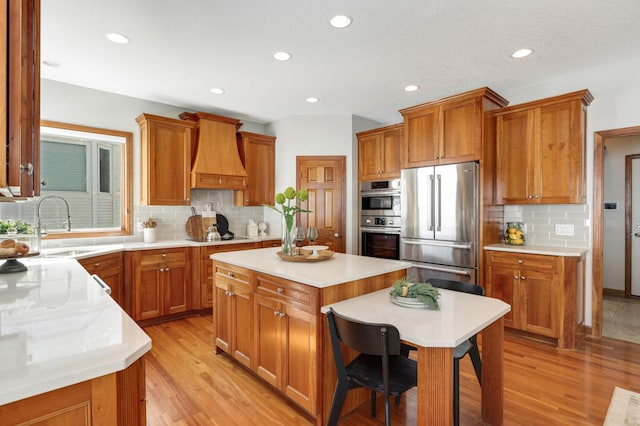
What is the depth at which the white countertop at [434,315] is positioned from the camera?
139cm

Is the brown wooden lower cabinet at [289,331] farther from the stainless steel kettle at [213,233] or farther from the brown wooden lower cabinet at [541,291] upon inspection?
the stainless steel kettle at [213,233]

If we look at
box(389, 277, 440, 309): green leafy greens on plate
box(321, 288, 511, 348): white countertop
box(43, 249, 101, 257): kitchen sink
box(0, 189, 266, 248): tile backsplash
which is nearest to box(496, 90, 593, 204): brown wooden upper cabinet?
box(321, 288, 511, 348): white countertop

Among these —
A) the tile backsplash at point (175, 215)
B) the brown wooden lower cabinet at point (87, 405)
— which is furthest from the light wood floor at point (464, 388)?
the tile backsplash at point (175, 215)

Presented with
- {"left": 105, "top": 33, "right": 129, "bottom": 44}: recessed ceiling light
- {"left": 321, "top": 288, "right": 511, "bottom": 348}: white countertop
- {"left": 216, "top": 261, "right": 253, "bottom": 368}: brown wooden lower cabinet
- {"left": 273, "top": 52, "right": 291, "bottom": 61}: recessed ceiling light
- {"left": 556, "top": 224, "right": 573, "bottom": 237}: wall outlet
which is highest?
{"left": 273, "top": 52, "right": 291, "bottom": 61}: recessed ceiling light

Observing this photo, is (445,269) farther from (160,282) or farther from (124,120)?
(124,120)

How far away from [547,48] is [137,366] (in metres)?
3.71

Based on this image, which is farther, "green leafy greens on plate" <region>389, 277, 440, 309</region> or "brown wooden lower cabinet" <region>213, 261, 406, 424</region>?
"brown wooden lower cabinet" <region>213, 261, 406, 424</region>

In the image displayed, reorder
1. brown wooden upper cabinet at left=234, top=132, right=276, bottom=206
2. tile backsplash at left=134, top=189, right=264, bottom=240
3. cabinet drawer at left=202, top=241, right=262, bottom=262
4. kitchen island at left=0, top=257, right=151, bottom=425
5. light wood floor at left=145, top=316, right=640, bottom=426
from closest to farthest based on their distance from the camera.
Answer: kitchen island at left=0, top=257, right=151, bottom=425 < light wood floor at left=145, top=316, right=640, bottom=426 < cabinet drawer at left=202, top=241, right=262, bottom=262 < tile backsplash at left=134, top=189, right=264, bottom=240 < brown wooden upper cabinet at left=234, top=132, right=276, bottom=206

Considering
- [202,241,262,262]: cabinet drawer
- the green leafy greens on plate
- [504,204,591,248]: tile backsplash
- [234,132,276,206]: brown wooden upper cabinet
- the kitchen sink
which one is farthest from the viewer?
[234,132,276,206]: brown wooden upper cabinet

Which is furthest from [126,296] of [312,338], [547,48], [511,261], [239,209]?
[547,48]

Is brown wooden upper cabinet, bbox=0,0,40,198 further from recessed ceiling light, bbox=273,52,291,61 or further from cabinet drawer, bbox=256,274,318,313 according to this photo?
recessed ceiling light, bbox=273,52,291,61

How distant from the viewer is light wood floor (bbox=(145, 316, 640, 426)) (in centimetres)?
209

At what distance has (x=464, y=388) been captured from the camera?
2426mm

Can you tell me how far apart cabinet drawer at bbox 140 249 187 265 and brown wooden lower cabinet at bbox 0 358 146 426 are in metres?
3.07
